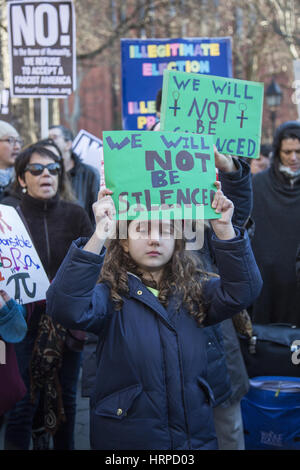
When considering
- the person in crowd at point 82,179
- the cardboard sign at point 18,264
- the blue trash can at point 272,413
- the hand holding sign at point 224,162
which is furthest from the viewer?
the person in crowd at point 82,179

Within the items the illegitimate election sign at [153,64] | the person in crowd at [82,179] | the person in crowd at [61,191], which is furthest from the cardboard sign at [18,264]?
the illegitimate election sign at [153,64]

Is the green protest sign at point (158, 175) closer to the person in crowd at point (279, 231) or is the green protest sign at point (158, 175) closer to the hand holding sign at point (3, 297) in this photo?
the hand holding sign at point (3, 297)

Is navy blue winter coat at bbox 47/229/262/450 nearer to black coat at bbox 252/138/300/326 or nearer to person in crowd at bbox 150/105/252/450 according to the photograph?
person in crowd at bbox 150/105/252/450

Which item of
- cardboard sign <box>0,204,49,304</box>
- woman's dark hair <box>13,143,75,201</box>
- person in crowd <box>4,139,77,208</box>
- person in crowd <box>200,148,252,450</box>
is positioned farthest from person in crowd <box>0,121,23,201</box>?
person in crowd <box>200,148,252,450</box>

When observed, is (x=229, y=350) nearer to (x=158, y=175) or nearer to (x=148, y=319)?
(x=148, y=319)

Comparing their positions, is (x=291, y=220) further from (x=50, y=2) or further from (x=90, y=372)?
(x=50, y=2)

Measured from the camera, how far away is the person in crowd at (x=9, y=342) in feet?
8.57

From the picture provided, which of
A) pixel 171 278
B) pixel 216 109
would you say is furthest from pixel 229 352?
pixel 216 109

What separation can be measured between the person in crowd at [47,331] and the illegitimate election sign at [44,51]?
1.84 meters

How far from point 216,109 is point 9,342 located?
1438 millimetres

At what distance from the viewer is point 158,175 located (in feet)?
7.52

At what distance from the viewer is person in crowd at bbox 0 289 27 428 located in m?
2.61

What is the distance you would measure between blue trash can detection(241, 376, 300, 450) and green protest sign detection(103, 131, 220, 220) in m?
1.16
